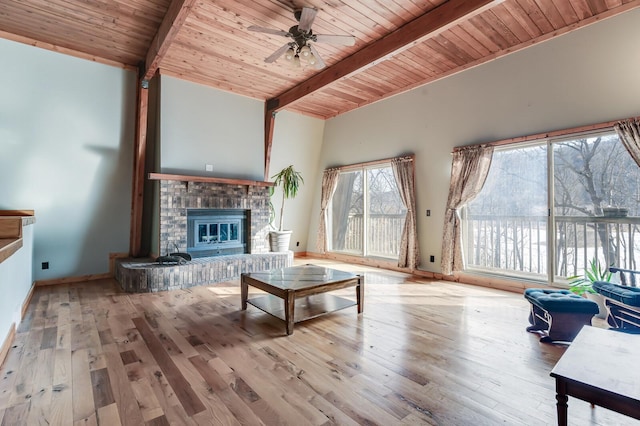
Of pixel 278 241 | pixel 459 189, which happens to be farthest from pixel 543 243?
pixel 278 241

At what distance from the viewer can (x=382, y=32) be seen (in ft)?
12.0

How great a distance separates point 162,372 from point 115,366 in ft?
1.27

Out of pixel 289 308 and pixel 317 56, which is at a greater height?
pixel 317 56

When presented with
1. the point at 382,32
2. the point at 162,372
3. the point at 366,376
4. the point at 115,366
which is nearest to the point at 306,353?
the point at 366,376

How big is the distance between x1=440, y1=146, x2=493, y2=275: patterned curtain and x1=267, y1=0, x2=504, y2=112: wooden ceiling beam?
1.94 metres

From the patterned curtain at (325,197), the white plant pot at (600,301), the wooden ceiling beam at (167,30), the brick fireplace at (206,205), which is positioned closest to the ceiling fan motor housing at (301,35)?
the wooden ceiling beam at (167,30)

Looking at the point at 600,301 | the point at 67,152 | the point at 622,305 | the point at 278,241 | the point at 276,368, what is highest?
the point at 67,152

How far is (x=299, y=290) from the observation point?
112 inches

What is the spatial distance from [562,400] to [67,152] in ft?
19.1

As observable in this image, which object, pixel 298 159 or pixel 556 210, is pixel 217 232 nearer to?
pixel 298 159

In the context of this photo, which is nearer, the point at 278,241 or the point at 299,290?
the point at 299,290

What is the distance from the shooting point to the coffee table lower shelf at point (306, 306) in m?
3.09

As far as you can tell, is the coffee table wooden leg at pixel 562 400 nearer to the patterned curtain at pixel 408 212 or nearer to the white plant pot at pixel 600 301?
the white plant pot at pixel 600 301

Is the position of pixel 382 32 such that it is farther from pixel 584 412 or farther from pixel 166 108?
pixel 584 412
